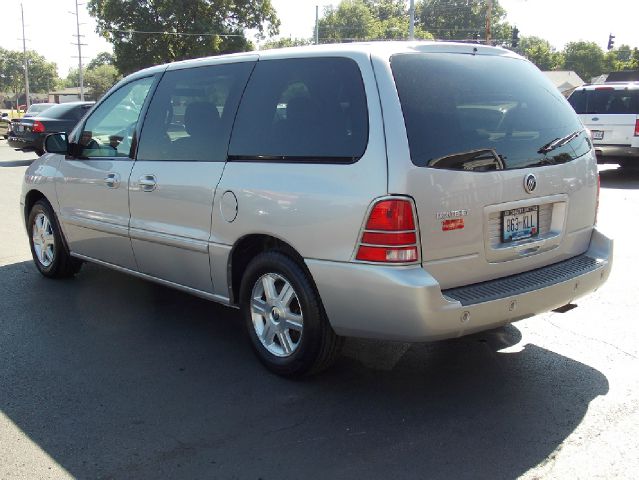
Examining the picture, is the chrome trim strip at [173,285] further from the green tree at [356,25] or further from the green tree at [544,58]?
the green tree at [544,58]

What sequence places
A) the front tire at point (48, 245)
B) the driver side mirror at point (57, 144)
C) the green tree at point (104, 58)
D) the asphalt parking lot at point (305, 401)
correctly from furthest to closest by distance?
the green tree at point (104, 58)
the front tire at point (48, 245)
the driver side mirror at point (57, 144)
the asphalt parking lot at point (305, 401)

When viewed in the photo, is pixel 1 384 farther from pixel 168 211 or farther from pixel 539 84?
pixel 539 84

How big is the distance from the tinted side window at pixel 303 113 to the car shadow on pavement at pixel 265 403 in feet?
4.44

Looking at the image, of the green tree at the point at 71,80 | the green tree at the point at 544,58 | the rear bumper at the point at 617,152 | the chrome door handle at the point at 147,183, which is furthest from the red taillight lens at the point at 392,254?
the green tree at the point at 71,80

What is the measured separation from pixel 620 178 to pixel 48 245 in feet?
38.3

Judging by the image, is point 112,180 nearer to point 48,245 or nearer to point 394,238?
point 48,245

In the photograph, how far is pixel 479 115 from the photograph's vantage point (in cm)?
360

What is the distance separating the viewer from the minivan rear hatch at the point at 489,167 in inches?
132

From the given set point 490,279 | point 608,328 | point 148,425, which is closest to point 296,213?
point 490,279

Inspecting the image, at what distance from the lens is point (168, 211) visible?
14.8 ft

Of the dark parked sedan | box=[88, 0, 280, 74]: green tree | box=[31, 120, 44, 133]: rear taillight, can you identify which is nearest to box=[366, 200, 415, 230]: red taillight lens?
the dark parked sedan

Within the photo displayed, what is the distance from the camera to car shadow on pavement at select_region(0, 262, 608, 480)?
10.1ft

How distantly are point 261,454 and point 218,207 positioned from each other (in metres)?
1.60

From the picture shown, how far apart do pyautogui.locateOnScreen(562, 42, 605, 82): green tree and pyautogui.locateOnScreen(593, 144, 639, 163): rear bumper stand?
12513 cm
